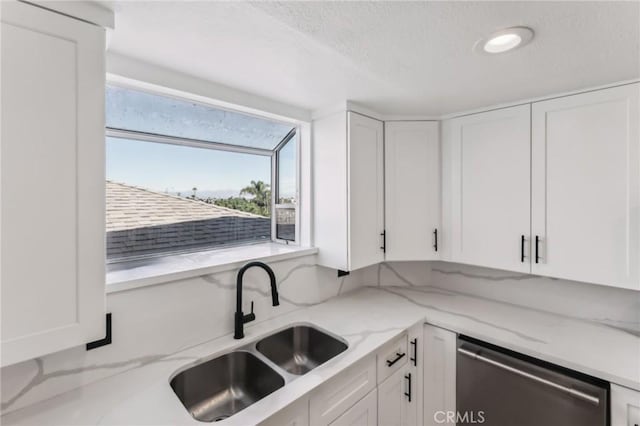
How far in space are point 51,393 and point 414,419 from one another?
5.54 feet

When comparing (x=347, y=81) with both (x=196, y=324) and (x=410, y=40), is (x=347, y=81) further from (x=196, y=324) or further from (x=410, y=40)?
(x=196, y=324)

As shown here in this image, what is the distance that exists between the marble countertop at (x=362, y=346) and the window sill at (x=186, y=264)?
350 mm

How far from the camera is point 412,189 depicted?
1937 millimetres

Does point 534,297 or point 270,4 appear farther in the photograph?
point 534,297

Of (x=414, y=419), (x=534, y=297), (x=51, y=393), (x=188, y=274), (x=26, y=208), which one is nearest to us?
(x=26, y=208)

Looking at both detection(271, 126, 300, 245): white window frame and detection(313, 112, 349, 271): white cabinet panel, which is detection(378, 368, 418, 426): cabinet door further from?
detection(271, 126, 300, 245): white window frame

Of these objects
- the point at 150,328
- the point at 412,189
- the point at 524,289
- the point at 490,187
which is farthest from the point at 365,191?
the point at 150,328

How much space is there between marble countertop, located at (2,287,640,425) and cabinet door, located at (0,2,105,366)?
307mm

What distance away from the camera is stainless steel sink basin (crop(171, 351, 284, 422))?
1.18 m

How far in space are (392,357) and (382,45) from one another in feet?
4.76

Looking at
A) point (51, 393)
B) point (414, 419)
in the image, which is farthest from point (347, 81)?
point (414, 419)

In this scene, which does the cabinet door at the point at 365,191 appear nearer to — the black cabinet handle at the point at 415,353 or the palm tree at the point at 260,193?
the black cabinet handle at the point at 415,353

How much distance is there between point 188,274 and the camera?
129cm

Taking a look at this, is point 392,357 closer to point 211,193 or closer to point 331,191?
point 331,191
